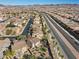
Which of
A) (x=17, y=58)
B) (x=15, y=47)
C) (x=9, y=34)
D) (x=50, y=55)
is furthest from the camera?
(x=9, y=34)

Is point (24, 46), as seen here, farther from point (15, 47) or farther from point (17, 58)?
point (17, 58)

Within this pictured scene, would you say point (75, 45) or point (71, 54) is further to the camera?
point (75, 45)

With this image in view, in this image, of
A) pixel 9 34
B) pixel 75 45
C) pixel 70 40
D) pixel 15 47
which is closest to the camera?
pixel 15 47

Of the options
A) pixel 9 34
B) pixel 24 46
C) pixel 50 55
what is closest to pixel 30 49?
pixel 24 46

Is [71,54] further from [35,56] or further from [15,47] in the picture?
[15,47]

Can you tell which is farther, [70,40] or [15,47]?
[70,40]

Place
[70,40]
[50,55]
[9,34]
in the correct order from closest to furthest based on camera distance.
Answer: [50,55]
[70,40]
[9,34]

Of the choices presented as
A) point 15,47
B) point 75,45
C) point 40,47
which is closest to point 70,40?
point 75,45

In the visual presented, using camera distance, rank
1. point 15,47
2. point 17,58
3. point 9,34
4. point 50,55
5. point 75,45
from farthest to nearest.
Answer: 1. point 9,34
2. point 75,45
3. point 15,47
4. point 50,55
5. point 17,58
